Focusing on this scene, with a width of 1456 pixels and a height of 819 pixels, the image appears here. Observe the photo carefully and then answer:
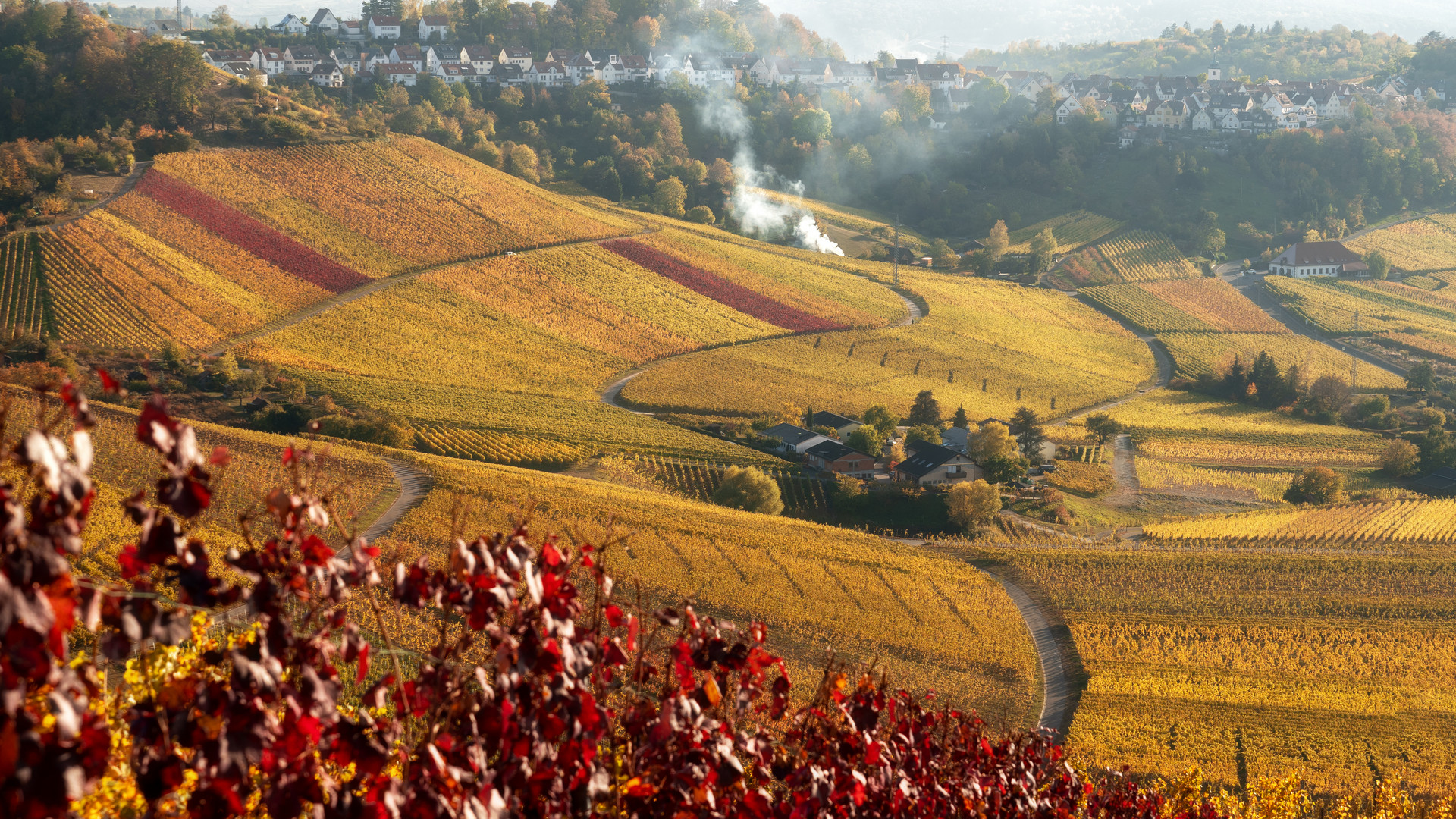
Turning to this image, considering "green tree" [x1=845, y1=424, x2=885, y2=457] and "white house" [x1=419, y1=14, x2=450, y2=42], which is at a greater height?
"white house" [x1=419, y1=14, x2=450, y2=42]

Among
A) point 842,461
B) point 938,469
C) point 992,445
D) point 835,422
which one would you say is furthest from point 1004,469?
point 835,422

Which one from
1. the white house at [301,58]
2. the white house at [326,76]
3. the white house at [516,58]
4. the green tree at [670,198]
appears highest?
the white house at [516,58]

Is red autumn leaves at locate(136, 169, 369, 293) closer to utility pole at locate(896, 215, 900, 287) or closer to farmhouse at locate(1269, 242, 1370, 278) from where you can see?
utility pole at locate(896, 215, 900, 287)

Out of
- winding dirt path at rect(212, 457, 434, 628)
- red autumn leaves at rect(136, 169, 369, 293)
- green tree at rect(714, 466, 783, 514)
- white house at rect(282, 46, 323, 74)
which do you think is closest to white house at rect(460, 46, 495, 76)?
white house at rect(282, 46, 323, 74)

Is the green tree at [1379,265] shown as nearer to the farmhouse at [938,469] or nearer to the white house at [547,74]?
the farmhouse at [938,469]

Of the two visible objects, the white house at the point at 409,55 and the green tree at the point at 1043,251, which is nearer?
the green tree at the point at 1043,251

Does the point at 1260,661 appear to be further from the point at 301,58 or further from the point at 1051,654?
the point at 301,58

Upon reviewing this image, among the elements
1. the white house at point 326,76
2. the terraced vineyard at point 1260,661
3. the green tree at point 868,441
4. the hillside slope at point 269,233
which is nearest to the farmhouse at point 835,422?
the green tree at point 868,441
